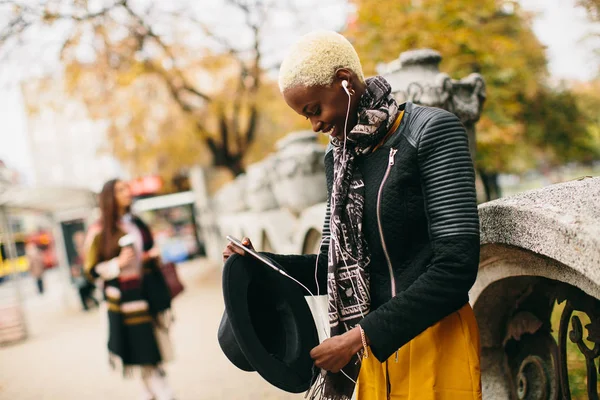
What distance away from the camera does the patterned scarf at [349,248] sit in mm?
1572

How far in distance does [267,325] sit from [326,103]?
29.4 inches

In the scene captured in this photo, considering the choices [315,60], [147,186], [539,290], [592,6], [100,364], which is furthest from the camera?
[147,186]

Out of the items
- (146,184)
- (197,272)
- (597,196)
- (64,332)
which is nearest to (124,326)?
(597,196)

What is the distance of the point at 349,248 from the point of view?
162 centimetres

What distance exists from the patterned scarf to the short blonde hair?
14 centimetres

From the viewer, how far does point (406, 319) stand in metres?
1.37

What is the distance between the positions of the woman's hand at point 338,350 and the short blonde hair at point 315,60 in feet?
2.40

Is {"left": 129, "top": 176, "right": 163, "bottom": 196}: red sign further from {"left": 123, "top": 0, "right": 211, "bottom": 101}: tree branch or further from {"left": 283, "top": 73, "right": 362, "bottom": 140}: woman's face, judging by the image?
{"left": 283, "top": 73, "right": 362, "bottom": 140}: woman's face

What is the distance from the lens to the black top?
4.45 ft

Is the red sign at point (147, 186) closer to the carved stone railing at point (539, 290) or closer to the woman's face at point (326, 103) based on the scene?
the carved stone railing at point (539, 290)

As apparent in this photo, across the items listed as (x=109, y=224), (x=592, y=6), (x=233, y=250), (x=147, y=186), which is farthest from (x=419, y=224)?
(x=147, y=186)

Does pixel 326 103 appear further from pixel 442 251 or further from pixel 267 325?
pixel 267 325

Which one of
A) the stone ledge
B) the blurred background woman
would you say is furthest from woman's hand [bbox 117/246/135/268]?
the stone ledge

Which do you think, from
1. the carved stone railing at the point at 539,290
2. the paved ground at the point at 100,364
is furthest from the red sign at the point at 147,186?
the carved stone railing at the point at 539,290
